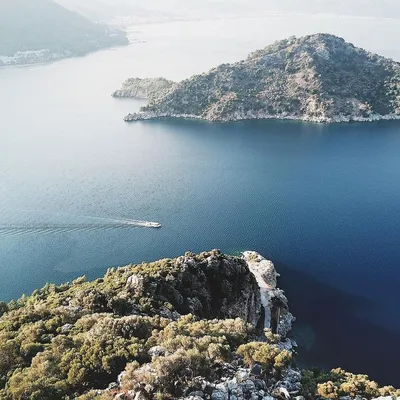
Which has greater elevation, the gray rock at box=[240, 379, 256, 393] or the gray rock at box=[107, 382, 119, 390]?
the gray rock at box=[240, 379, 256, 393]

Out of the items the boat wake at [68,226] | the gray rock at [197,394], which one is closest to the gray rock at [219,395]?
the gray rock at [197,394]

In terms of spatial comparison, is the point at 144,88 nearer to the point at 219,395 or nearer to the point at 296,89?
the point at 296,89

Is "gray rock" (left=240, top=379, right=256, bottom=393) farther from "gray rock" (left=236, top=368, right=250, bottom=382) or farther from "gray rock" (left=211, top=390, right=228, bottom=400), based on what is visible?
"gray rock" (left=211, top=390, right=228, bottom=400)

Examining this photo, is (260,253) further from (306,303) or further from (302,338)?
(302,338)

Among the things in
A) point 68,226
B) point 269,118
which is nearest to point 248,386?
point 68,226

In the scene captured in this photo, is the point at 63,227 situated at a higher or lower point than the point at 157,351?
lower

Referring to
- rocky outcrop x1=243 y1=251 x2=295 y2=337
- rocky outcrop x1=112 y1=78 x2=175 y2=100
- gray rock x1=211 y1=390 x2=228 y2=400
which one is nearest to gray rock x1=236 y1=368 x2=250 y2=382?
gray rock x1=211 y1=390 x2=228 y2=400

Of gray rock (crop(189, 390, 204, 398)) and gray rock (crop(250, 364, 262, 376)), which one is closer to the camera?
gray rock (crop(189, 390, 204, 398))
